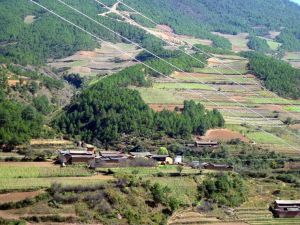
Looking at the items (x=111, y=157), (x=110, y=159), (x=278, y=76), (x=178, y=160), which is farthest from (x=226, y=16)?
(x=110, y=159)

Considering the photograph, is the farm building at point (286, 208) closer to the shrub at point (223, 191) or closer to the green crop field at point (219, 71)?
the shrub at point (223, 191)

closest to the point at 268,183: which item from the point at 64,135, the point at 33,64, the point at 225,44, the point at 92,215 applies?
the point at 92,215

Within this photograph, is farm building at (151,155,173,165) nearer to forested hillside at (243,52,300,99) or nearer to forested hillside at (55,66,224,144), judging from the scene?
forested hillside at (55,66,224,144)

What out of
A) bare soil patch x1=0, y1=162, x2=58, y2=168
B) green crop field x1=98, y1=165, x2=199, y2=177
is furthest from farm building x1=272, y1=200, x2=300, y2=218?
bare soil patch x1=0, y1=162, x2=58, y2=168

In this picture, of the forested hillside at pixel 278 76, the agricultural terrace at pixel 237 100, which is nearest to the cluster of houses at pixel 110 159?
the agricultural terrace at pixel 237 100

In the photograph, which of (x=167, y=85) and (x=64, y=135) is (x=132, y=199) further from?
(x=167, y=85)
